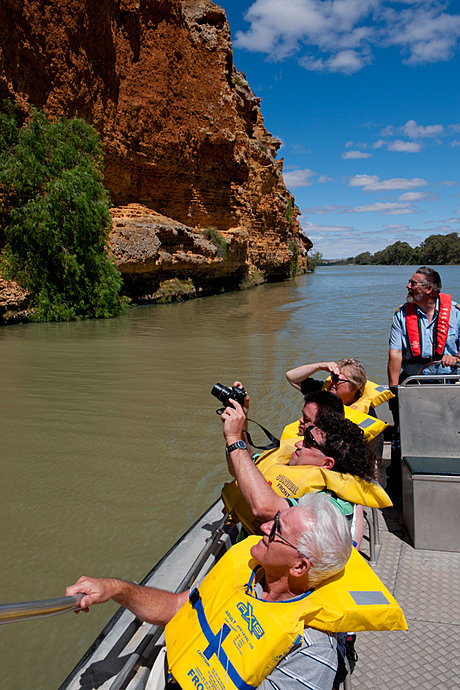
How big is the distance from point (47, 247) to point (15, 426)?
10269mm

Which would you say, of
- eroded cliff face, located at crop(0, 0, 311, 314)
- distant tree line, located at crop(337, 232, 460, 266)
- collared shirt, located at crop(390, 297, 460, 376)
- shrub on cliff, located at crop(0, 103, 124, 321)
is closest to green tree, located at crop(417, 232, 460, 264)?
distant tree line, located at crop(337, 232, 460, 266)

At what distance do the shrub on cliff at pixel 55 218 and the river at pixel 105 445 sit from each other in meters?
2.89

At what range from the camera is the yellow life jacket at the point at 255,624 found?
4.75 feet

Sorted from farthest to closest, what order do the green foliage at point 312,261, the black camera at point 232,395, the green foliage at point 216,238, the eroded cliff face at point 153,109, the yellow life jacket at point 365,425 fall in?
1. the green foliage at point 312,261
2. the green foliage at point 216,238
3. the eroded cliff face at point 153,109
4. the yellow life jacket at point 365,425
5. the black camera at point 232,395

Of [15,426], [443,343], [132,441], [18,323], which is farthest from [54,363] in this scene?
[443,343]

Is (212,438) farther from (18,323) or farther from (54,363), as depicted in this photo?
(18,323)

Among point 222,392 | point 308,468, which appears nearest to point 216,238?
point 222,392

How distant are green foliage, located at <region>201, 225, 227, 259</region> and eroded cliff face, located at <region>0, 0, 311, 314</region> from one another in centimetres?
6

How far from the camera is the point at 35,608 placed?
140 centimetres

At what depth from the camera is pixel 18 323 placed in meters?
15.1

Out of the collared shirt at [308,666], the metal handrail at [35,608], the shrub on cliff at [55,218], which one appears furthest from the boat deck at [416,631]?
the shrub on cliff at [55,218]

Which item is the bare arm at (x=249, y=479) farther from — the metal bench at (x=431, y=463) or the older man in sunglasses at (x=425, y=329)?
the older man in sunglasses at (x=425, y=329)

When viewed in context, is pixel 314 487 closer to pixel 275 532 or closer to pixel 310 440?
pixel 310 440

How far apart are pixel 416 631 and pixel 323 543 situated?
108cm
